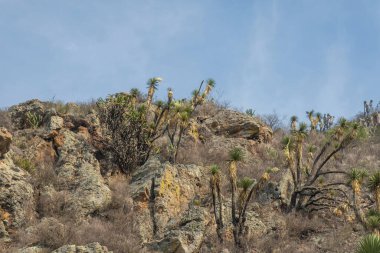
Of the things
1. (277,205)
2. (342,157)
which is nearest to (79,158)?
(277,205)

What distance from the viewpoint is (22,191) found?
1681cm

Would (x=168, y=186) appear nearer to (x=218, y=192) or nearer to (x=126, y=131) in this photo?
(x=218, y=192)

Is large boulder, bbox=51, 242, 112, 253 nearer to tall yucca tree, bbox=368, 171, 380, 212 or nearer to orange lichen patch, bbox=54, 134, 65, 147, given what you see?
orange lichen patch, bbox=54, 134, 65, 147

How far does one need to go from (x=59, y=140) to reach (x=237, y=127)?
11690mm

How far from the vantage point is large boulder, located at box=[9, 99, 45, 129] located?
23992 mm

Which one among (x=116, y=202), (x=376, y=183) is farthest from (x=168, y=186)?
(x=376, y=183)

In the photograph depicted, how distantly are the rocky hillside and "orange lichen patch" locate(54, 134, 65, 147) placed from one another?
0.06 metres

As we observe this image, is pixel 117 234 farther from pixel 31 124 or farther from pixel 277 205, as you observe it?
pixel 31 124

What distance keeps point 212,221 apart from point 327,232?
4835 mm

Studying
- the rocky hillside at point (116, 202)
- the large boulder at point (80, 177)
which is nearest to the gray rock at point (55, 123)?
the rocky hillside at point (116, 202)

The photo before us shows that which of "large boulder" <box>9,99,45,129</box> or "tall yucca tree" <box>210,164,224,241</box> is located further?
"large boulder" <box>9,99,45,129</box>

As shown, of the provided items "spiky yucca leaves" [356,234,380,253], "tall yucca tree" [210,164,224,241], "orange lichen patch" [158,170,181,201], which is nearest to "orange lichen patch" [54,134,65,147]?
"orange lichen patch" [158,170,181,201]

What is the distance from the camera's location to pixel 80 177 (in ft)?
64.3

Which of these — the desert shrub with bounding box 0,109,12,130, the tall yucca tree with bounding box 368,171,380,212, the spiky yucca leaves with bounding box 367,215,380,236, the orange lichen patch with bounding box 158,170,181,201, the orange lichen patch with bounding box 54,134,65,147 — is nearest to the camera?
the spiky yucca leaves with bounding box 367,215,380,236
